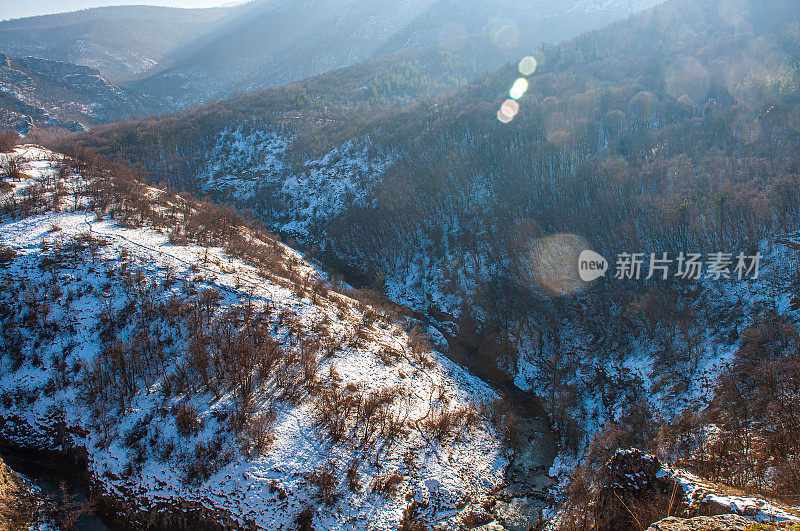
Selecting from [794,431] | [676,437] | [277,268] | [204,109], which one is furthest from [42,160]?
[204,109]

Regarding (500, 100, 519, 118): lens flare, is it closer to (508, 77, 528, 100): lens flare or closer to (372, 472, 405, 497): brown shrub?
(508, 77, 528, 100): lens flare

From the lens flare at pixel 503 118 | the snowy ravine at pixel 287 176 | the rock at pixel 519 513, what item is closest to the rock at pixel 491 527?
the rock at pixel 519 513

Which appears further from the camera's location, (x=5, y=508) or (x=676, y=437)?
(x=676, y=437)

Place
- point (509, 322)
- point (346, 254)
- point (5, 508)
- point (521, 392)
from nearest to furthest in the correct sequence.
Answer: point (5, 508) < point (521, 392) < point (509, 322) < point (346, 254)

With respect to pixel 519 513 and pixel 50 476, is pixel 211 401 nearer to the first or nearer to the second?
pixel 50 476

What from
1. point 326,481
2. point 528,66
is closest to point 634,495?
point 326,481

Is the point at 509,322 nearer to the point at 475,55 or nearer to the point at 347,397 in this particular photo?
the point at 347,397
